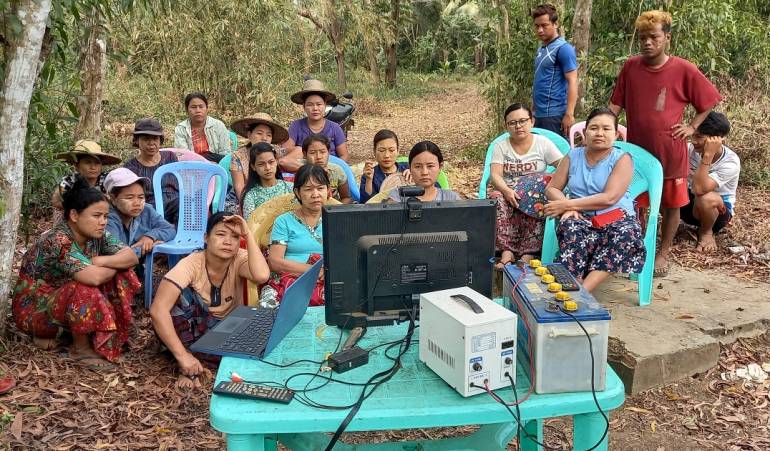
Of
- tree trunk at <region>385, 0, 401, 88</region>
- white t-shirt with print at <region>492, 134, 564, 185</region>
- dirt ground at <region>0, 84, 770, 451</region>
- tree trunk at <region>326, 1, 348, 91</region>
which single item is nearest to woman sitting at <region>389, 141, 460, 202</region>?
white t-shirt with print at <region>492, 134, 564, 185</region>

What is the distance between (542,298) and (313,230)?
6.60ft

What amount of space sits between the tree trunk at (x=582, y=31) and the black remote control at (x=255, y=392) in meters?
5.22

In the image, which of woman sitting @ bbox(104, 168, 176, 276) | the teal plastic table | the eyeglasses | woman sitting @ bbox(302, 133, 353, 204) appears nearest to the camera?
the teal plastic table

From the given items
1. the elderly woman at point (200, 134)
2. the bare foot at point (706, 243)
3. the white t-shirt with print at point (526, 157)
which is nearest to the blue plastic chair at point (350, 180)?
the white t-shirt with print at point (526, 157)

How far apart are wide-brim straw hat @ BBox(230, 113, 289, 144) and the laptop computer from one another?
2.99 m

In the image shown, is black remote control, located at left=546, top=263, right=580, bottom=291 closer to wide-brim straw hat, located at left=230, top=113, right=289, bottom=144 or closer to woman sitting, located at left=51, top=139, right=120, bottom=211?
woman sitting, located at left=51, top=139, right=120, bottom=211

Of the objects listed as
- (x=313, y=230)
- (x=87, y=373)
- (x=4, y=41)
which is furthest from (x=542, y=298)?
(x=4, y=41)

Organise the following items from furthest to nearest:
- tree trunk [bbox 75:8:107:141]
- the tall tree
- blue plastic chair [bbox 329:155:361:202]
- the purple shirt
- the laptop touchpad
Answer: the tall tree, tree trunk [bbox 75:8:107:141], the purple shirt, blue plastic chair [bbox 329:155:361:202], the laptop touchpad

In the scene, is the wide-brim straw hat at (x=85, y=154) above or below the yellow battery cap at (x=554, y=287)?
above

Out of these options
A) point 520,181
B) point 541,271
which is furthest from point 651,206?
point 541,271

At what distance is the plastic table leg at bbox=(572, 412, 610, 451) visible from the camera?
6.84ft

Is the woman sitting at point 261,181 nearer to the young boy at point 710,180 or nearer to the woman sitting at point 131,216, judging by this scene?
the woman sitting at point 131,216

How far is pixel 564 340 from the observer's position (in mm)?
1991

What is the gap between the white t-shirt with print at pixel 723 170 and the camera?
5176 mm
